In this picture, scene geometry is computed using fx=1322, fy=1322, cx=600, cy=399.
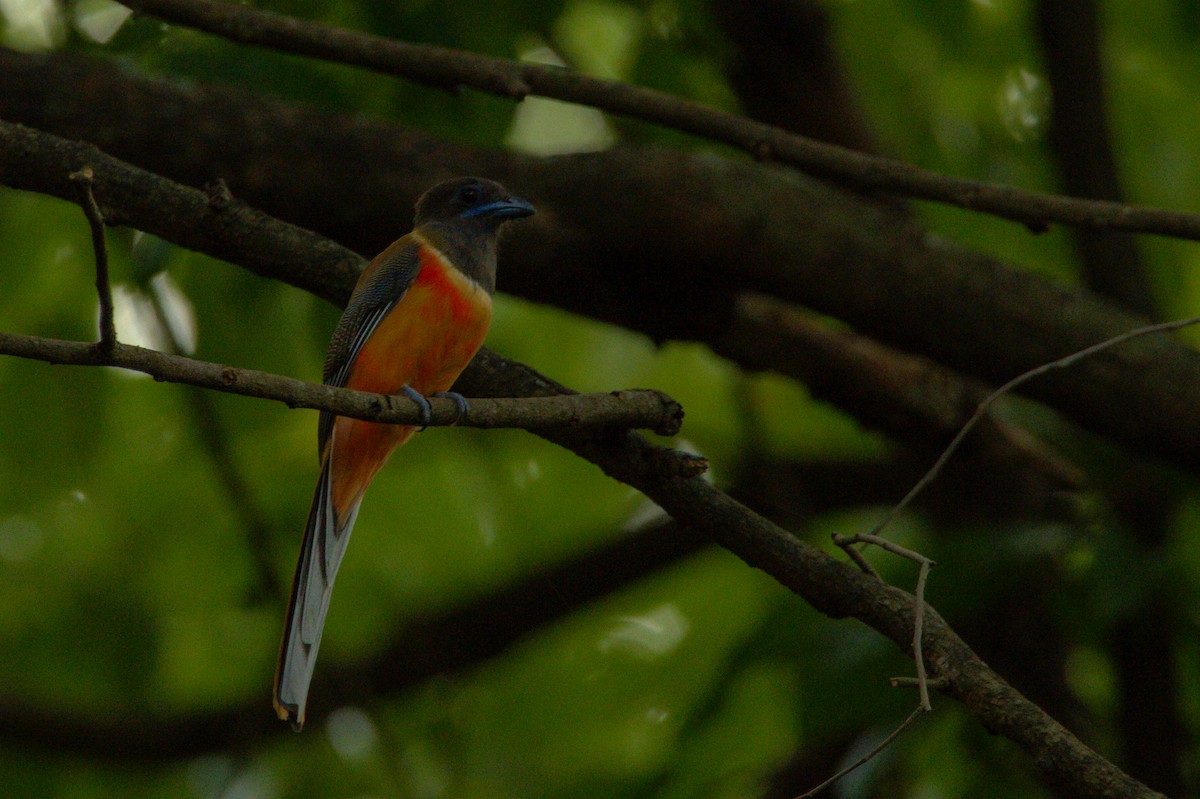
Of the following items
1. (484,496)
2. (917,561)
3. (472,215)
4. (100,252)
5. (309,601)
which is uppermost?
(100,252)

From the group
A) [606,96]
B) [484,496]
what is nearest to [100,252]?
[606,96]

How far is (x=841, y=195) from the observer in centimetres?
516

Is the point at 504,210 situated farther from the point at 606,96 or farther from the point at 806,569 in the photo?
the point at 806,569

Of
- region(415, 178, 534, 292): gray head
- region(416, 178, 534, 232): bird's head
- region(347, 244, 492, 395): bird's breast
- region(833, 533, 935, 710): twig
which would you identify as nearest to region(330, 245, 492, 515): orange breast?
region(347, 244, 492, 395): bird's breast

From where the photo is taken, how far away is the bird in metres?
3.64

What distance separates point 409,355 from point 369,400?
117cm

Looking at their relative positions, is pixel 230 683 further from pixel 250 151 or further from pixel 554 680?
pixel 250 151

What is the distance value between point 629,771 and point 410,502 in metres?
1.67

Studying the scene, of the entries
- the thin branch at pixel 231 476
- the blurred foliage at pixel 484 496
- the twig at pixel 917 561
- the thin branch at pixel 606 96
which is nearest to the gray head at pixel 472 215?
the thin branch at pixel 606 96

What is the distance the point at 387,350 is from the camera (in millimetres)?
3830

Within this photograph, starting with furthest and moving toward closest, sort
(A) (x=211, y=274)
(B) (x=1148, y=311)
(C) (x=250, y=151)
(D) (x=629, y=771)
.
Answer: (D) (x=629, y=771) → (B) (x=1148, y=311) → (A) (x=211, y=274) → (C) (x=250, y=151)

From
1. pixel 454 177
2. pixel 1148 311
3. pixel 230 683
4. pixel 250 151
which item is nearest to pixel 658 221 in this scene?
pixel 454 177

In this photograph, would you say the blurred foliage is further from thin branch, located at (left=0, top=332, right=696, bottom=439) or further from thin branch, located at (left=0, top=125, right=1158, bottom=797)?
thin branch, located at (left=0, top=332, right=696, bottom=439)

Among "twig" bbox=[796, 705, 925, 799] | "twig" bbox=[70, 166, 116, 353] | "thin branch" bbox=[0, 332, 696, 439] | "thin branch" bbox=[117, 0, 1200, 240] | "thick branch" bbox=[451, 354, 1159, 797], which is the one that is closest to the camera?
"twig" bbox=[70, 166, 116, 353]
